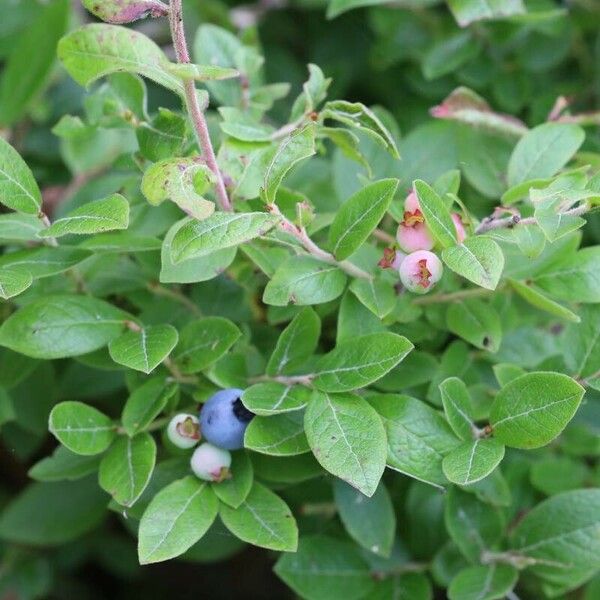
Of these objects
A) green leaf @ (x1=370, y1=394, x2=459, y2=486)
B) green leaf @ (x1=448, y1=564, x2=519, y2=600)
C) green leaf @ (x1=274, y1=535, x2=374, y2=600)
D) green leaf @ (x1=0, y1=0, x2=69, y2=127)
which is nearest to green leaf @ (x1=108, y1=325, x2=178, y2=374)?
green leaf @ (x1=370, y1=394, x2=459, y2=486)

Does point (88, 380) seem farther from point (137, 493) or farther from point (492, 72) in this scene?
point (492, 72)

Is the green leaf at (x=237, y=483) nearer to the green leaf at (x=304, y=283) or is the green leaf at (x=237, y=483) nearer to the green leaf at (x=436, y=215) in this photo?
the green leaf at (x=304, y=283)

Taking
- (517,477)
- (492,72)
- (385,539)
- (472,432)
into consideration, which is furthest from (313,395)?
(492,72)

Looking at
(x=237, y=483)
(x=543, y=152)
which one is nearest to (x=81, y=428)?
(x=237, y=483)

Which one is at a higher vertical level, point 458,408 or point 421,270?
point 421,270

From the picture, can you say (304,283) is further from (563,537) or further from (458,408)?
(563,537)
